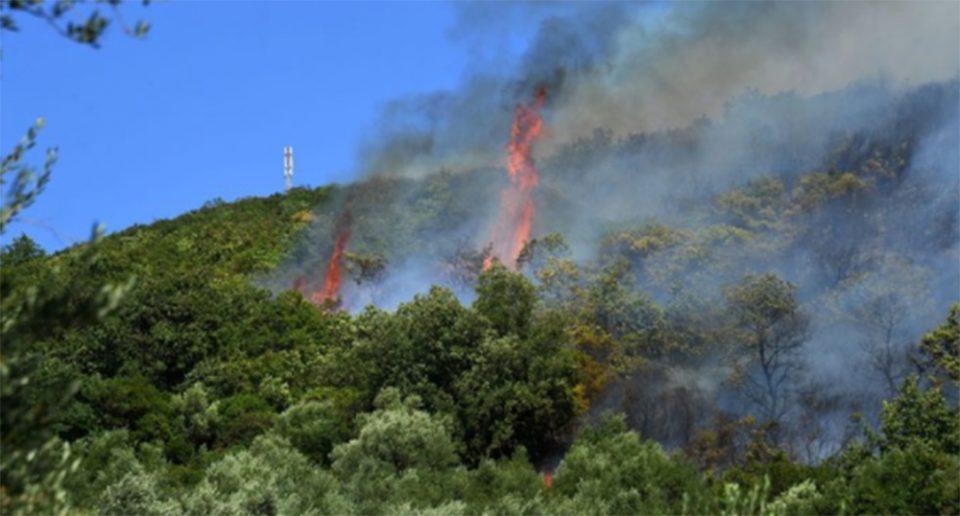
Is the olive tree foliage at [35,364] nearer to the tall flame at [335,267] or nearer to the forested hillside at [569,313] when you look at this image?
the forested hillside at [569,313]

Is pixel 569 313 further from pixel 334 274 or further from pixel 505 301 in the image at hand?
pixel 334 274

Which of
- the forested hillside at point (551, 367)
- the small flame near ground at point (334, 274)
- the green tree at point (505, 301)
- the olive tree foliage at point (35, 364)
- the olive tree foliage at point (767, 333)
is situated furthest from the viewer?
the small flame near ground at point (334, 274)

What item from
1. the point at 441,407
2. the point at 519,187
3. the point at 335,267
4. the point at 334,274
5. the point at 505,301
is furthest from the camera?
the point at 519,187

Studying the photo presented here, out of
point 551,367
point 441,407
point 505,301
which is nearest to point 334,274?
point 505,301

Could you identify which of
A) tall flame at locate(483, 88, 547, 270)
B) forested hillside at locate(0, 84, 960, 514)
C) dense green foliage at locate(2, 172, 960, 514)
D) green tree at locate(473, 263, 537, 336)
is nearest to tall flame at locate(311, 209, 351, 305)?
forested hillside at locate(0, 84, 960, 514)

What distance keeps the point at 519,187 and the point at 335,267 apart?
1223 centimetres

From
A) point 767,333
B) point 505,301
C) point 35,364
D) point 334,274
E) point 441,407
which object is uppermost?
point 334,274

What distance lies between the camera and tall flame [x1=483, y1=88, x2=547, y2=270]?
334 feet

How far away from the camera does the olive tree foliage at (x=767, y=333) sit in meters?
77.2

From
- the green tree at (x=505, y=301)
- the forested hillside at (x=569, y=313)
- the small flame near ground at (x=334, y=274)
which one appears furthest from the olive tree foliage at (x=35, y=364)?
the small flame near ground at (x=334, y=274)

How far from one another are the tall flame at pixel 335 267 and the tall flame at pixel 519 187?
8.70 metres

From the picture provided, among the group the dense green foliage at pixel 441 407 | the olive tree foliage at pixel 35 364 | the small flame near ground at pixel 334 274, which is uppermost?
the small flame near ground at pixel 334 274

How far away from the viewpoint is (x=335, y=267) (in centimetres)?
10369

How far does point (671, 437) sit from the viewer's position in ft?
230
